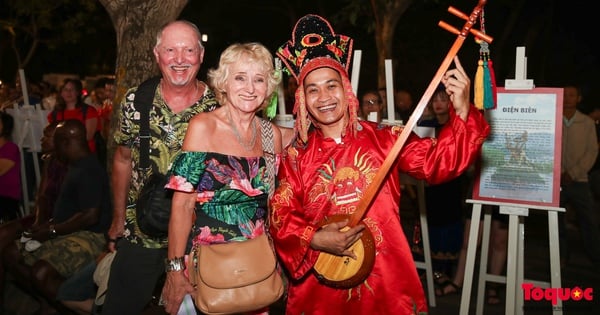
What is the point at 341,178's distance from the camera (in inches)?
139

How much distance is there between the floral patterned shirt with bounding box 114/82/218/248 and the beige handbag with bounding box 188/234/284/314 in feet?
2.54

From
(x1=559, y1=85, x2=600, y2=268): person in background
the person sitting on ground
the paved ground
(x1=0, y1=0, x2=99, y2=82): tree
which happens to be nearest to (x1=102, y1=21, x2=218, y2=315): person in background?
the person sitting on ground

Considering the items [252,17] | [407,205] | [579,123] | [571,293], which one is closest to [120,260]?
[571,293]

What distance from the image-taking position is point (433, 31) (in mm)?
26578

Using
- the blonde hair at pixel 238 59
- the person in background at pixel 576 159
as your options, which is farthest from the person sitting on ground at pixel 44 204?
the person in background at pixel 576 159

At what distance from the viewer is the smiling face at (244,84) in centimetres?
343

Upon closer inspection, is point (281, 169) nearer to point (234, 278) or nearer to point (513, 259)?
point (234, 278)

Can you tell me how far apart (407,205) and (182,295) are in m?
10.1

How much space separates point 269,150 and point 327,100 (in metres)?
0.39

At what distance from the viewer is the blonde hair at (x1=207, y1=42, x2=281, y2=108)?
3.43m

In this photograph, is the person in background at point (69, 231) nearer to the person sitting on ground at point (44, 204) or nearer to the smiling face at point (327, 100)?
the person sitting on ground at point (44, 204)

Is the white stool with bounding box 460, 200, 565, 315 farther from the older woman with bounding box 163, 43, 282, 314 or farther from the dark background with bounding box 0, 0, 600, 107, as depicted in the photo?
the dark background with bounding box 0, 0, 600, 107

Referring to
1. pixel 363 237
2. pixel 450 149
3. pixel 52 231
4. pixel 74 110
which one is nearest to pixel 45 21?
pixel 74 110

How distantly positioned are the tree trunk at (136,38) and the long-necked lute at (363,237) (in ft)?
10.5
